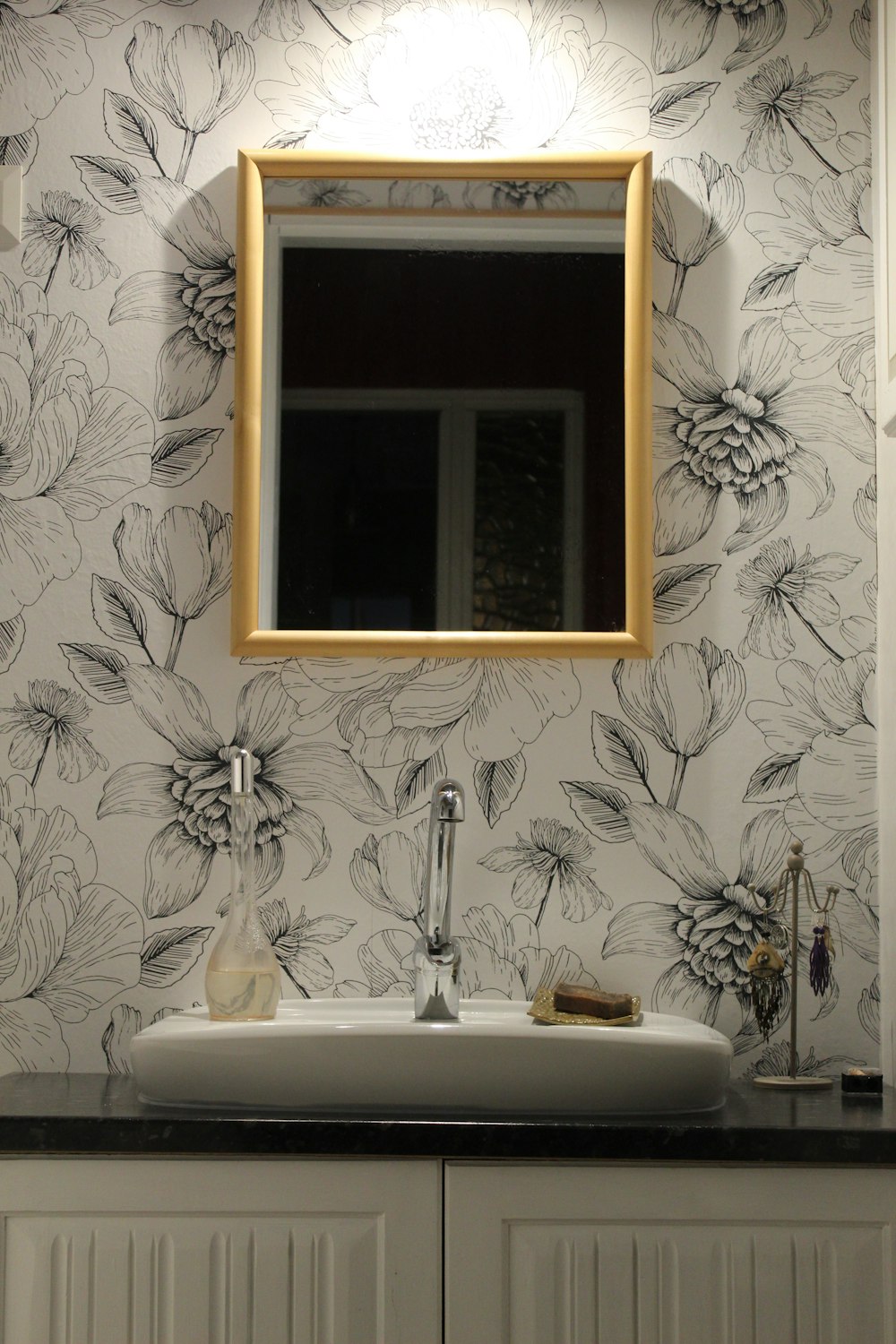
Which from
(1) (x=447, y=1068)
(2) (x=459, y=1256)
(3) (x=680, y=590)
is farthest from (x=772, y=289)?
(2) (x=459, y=1256)

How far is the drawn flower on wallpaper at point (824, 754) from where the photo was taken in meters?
1.51

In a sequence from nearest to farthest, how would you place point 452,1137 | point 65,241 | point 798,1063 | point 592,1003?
point 452,1137 → point 592,1003 → point 798,1063 → point 65,241

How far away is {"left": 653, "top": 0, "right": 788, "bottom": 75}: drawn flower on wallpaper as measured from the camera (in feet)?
5.20

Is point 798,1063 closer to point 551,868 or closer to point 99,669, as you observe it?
point 551,868

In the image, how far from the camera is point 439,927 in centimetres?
140

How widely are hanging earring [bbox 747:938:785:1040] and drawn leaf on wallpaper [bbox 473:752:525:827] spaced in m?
0.34

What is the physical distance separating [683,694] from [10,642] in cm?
85

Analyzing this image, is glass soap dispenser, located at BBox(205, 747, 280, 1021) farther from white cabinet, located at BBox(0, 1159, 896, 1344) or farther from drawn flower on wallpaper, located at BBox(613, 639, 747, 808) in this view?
drawn flower on wallpaper, located at BBox(613, 639, 747, 808)

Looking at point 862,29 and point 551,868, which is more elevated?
point 862,29

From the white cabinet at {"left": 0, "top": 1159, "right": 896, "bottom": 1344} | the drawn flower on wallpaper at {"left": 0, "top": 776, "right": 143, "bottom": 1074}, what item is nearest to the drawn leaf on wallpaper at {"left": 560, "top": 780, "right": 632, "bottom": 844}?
the white cabinet at {"left": 0, "top": 1159, "right": 896, "bottom": 1344}

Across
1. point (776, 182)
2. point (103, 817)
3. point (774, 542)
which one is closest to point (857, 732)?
point (774, 542)

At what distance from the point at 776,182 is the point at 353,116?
556mm

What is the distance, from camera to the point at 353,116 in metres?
1.58

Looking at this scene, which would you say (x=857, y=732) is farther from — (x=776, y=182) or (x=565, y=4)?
(x=565, y=4)
